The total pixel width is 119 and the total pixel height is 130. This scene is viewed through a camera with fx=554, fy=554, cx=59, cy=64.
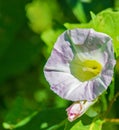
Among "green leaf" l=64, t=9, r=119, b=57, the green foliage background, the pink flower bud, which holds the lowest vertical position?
the green foliage background

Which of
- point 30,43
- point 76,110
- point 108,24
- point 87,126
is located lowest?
point 30,43

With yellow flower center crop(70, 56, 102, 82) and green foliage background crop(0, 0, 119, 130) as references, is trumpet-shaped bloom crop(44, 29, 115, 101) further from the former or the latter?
green foliage background crop(0, 0, 119, 130)

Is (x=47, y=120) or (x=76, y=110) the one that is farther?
(x=47, y=120)

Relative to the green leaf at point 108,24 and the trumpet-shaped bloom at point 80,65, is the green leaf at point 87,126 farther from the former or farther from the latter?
the green leaf at point 108,24

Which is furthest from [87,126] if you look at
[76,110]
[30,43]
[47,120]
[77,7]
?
[30,43]

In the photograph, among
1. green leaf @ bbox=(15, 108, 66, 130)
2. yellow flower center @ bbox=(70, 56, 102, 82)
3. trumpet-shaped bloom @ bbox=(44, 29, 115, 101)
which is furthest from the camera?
green leaf @ bbox=(15, 108, 66, 130)

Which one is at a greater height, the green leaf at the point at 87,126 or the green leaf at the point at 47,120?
the green leaf at the point at 87,126

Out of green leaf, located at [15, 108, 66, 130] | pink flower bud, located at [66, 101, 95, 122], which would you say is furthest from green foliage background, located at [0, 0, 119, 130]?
pink flower bud, located at [66, 101, 95, 122]

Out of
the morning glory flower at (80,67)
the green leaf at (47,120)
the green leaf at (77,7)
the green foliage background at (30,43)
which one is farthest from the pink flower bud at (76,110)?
the green leaf at (77,7)

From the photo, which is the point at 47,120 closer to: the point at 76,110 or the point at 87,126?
the point at 87,126

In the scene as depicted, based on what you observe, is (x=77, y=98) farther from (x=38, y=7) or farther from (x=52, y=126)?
(x=38, y=7)
